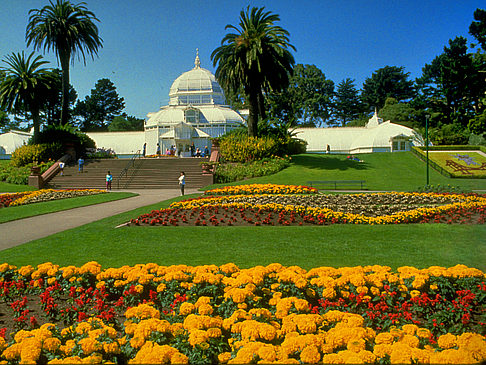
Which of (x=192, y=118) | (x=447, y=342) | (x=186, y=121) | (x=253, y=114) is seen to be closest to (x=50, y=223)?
(x=447, y=342)

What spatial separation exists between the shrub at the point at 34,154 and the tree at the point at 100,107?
48217 mm

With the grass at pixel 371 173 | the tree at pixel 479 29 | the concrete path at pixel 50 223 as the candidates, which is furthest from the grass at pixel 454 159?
the concrete path at pixel 50 223

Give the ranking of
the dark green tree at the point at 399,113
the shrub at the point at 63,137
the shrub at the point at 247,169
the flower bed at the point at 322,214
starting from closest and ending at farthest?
the flower bed at the point at 322,214, the shrub at the point at 247,169, the shrub at the point at 63,137, the dark green tree at the point at 399,113

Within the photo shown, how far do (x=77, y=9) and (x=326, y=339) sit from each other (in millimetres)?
40570

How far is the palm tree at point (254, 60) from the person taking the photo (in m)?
29.9

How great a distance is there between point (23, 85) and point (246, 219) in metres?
30.5

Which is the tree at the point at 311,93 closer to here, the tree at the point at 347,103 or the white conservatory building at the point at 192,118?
the tree at the point at 347,103

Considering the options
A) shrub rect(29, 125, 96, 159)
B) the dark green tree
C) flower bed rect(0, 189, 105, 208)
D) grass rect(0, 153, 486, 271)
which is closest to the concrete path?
grass rect(0, 153, 486, 271)

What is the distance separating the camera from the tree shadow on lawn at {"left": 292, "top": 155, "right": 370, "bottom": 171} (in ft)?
96.0

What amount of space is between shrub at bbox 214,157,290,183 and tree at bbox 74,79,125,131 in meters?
59.2

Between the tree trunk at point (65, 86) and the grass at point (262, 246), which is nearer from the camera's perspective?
the grass at point (262, 246)

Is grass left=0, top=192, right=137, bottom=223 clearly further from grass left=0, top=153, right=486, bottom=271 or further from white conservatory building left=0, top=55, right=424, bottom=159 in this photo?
white conservatory building left=0, top=55, right=424, bottom=159

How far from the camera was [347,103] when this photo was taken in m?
75.0

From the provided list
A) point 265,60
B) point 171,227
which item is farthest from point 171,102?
point 171,227
